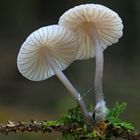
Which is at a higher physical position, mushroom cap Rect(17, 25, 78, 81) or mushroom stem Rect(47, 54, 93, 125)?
mushroom cap Rect(17, 25, 78, 81)

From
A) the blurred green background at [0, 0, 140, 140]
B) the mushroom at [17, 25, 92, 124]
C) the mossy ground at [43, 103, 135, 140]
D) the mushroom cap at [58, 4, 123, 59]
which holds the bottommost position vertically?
the mossy ground at [43, 103, 135, 140]

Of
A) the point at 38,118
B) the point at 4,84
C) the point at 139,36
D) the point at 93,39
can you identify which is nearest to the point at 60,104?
the point at 38,118

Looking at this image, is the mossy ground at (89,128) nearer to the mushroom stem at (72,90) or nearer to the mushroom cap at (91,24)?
the mushroom stem at (72,90)

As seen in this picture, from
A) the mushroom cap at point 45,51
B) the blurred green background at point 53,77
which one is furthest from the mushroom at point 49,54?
the blurred green background at point 53,77

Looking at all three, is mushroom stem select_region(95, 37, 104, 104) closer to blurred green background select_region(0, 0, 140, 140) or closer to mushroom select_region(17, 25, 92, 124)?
mushroom select_region(17, 25, 92, 124)

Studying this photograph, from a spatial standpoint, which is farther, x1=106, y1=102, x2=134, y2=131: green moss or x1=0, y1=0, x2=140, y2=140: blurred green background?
x1=0, y1=0, x2=140, y2=140: blurred green background

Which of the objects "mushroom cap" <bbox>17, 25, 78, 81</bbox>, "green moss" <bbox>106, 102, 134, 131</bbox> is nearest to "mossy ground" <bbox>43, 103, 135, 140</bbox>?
"green moss" <bbox>106, 102, 134, 131</bbox>

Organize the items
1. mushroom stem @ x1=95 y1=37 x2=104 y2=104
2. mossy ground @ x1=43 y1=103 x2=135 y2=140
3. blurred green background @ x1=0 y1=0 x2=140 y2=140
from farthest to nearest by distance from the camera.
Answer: blurred green background @ x1=0 y1=0 x2=140 y2=140 → mushroom stem @ x1=95 y1=37 x2=104 y2=104 → mossy ground @ x1=43 y1=103 x2=135 y2=140

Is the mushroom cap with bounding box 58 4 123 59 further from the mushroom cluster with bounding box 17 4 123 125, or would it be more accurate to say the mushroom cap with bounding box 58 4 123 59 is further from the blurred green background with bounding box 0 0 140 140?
the blurred green background with bounding box 0 0 140 140

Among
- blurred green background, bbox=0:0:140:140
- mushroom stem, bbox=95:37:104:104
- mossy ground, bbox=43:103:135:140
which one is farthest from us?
blurred green background, bbox=0:0:140:140
